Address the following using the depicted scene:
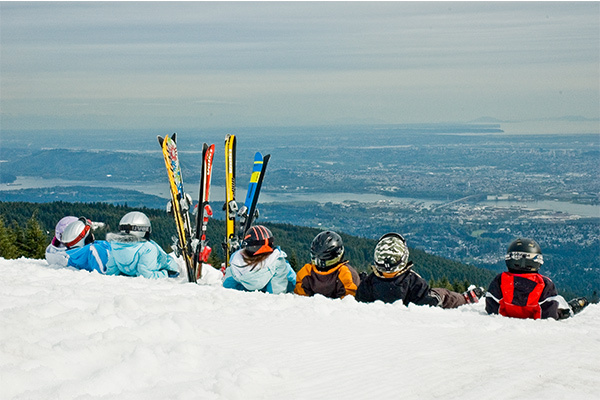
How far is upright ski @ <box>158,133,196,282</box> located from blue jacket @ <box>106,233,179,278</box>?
6.43 ft

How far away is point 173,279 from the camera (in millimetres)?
10664

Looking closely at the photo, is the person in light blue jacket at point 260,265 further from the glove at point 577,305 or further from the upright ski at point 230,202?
the upright ski at point 230,202

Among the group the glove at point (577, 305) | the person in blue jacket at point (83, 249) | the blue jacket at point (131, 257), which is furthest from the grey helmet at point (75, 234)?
the glove at point (577, 305)

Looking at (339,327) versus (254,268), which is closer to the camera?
(339,327)

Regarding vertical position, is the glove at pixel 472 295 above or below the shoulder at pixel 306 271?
below

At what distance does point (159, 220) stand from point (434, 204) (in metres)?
132

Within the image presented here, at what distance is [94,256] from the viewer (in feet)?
33.3

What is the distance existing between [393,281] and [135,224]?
4.19 m

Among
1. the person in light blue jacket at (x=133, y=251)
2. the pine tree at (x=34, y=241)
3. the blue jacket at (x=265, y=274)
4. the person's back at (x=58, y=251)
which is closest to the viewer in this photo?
the blue jacket at (x=265, y=274)

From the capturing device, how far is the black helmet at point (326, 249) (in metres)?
8.09

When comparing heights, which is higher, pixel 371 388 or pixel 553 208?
pixel 371 388

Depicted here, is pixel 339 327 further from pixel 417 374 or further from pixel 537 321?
pixel 537 321

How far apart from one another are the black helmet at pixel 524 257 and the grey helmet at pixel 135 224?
5.34 metres

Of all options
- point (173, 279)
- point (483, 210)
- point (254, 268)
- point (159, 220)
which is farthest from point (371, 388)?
point (483, 210)
